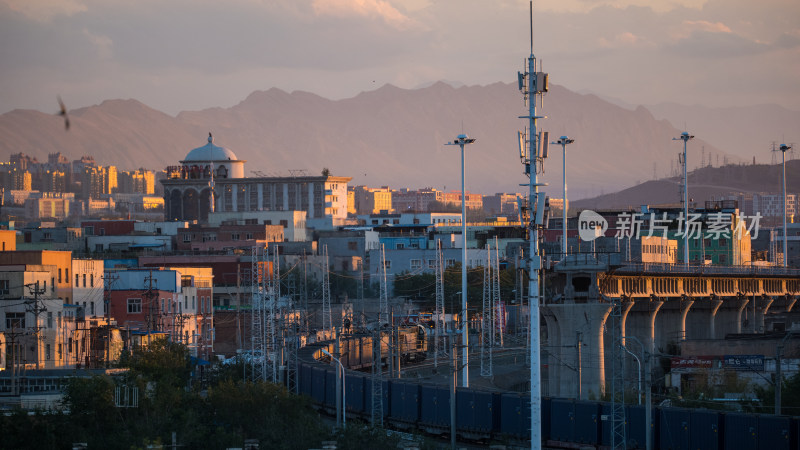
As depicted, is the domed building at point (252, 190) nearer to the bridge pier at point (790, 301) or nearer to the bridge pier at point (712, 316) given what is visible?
the bridge pier at point (790, 301)

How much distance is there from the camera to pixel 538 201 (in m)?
32.7

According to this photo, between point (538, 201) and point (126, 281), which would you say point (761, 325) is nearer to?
point (126, 281)

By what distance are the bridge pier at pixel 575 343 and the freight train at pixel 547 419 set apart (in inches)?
406

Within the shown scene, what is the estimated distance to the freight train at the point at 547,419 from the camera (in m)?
41.2

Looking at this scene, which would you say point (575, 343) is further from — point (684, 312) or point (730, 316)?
point (730, 316)

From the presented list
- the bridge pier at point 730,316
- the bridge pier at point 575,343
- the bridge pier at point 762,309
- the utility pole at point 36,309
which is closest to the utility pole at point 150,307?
the utility pole at point 36,309

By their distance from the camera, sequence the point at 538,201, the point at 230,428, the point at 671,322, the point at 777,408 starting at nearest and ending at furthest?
the point at 538,201 → the point at 777,408 → the point at 230,428 → the point at 671,322

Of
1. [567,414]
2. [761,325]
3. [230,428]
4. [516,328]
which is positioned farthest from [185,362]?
[761,325]

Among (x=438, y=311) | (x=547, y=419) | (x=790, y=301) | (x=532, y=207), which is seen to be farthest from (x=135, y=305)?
(x=790, y=301)

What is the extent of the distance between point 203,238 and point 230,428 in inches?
3022

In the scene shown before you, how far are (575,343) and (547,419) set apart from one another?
534 inches

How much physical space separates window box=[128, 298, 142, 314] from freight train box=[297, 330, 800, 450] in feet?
68.9

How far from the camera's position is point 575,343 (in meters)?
59.9

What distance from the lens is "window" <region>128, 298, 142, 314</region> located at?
7662 cm
